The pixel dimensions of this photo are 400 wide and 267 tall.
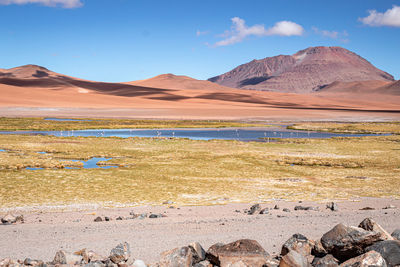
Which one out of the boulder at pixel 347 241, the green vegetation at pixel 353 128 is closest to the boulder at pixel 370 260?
the boulder at pixel 347 241

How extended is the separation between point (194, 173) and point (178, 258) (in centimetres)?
1600

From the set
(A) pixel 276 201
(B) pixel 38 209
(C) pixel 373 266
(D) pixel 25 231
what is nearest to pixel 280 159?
(A) pixel 276 201

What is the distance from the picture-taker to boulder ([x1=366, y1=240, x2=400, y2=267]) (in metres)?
8.27

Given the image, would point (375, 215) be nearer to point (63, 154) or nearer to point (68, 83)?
point (63, 154)

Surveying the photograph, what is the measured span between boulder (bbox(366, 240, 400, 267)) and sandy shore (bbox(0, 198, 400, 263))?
8.76ft

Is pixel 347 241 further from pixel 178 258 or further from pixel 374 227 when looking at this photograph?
pixel 178 258

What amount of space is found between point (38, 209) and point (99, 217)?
139 inches

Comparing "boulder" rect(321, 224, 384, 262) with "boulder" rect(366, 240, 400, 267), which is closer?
"boulder" rect(366, 240, 400, 267)

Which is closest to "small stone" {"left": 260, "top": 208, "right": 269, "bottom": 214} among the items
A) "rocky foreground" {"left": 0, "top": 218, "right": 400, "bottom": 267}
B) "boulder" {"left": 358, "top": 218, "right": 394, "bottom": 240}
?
"rocky foreground" {"left": 0, "top": 218, "right": 400, "bottom": 267}

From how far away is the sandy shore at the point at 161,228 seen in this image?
10.8m

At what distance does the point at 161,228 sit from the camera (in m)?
12.6

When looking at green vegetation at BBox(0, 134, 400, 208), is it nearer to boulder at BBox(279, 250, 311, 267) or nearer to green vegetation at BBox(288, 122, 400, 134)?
boulder at BBox(279, 250, 311, 267)

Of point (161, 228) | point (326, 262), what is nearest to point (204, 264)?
point (326, 262)

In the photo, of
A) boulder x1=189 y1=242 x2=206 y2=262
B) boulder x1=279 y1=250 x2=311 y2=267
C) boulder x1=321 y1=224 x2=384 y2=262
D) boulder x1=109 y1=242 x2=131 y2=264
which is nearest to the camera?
boulder x1=279 y1=250 x2=311 y2=267
